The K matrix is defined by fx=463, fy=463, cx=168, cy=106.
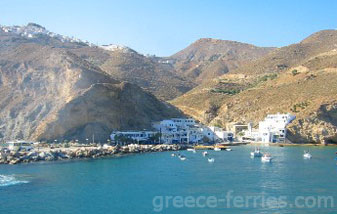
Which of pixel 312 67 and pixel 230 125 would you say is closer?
pixel 230 125

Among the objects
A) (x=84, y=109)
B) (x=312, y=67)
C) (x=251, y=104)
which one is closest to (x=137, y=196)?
(x=84, y=109)

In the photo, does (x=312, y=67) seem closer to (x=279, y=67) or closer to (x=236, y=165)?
(x=279, y=67)

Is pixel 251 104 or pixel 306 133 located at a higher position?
pixel 251 104

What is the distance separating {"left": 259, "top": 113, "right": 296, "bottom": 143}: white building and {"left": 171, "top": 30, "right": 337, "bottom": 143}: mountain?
1.55 meters

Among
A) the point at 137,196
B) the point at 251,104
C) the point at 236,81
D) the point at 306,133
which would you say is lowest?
the point at 137,196

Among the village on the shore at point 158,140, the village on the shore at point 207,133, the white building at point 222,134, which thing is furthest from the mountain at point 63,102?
the white building at point 222,134

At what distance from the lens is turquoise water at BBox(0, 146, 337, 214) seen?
110ft

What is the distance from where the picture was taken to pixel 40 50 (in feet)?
374

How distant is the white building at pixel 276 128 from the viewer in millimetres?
92250

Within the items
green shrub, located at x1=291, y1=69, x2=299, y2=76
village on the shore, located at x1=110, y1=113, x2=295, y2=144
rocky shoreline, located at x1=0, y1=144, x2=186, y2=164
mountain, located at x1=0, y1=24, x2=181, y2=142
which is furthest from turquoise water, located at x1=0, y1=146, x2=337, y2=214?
green shrub, located at x1=291, y1=69, x2=299, y2=76

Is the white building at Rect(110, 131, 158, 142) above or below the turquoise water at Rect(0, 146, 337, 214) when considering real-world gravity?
above

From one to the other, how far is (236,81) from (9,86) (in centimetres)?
7646

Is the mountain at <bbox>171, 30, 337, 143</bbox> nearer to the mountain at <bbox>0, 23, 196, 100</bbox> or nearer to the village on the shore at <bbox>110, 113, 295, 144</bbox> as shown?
the village on the shore at <bbox>110, 113, 295, 144</bbox>

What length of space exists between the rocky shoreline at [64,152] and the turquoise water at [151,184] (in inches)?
160
